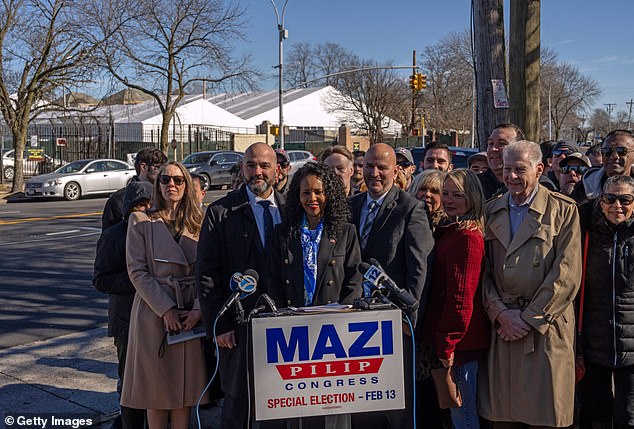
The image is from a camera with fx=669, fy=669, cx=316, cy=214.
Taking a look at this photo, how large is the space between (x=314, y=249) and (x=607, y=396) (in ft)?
7.08

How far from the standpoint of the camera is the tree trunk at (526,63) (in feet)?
24.4

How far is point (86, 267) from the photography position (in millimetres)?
11406

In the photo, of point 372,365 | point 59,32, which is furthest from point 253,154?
point 59,32

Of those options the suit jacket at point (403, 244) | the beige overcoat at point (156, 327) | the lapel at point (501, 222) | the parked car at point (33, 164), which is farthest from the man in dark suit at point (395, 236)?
the parked car at point (33, 164)

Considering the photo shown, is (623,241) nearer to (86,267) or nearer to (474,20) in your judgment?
(474,20)

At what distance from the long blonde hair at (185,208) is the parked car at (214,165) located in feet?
79.7

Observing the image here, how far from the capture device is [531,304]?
396 centimetres

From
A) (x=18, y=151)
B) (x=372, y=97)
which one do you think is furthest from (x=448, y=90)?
(x=18, y=151)

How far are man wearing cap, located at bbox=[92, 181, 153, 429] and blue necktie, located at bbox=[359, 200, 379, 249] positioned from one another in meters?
1.51

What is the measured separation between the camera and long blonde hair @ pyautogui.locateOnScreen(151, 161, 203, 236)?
4.51 metres

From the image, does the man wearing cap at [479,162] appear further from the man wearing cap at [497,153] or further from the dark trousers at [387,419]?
the dark trousers at [387,419]

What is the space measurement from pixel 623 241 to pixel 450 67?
6126cm

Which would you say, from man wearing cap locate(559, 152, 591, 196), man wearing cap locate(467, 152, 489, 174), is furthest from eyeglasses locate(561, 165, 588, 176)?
man wearing cap locate(467, 152, 489, 174)

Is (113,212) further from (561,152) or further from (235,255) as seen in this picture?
(561,152)
